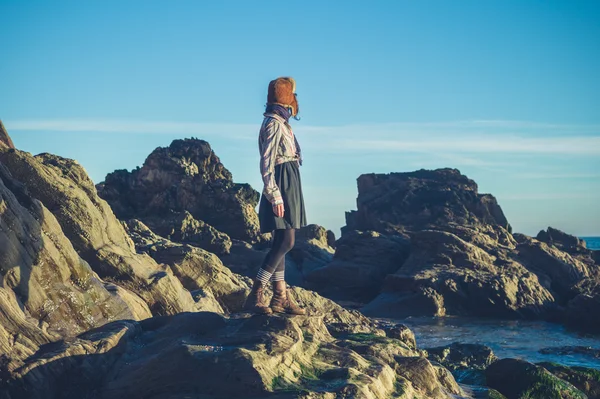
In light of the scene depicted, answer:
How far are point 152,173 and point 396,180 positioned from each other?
65.5 ft

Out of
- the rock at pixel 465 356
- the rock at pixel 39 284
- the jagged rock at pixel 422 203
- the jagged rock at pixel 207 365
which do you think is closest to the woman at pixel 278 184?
the jagged rock at pixel 207 365

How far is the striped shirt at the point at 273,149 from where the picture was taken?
880 cm

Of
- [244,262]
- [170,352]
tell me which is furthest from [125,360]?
[244,262]

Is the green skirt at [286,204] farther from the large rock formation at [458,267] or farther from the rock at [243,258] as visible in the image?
the rock at [243,258]

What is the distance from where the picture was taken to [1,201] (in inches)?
368

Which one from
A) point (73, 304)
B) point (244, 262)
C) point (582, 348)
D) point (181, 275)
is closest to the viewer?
point (73, 304)

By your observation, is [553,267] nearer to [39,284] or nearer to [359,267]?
[359,267]

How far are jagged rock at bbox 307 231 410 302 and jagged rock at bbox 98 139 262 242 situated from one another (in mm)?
4168

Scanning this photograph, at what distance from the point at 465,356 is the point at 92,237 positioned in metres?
8.40

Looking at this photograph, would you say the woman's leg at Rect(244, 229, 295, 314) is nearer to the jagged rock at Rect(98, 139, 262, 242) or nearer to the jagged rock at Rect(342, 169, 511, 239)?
the jagged rock at Rect(98, 139, 262, 242)

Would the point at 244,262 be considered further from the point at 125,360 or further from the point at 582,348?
the point at 125,360

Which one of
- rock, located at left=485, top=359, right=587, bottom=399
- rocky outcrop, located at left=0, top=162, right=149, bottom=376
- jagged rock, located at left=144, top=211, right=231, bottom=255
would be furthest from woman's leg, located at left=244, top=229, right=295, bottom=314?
jagged rock, located at left=144, top=211, right=231, bottom=255

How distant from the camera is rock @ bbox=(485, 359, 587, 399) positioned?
11.7m

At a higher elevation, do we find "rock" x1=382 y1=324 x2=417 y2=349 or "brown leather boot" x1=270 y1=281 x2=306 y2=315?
"brown leather boot" x1=270 y1=281 x2=306 y2=315
